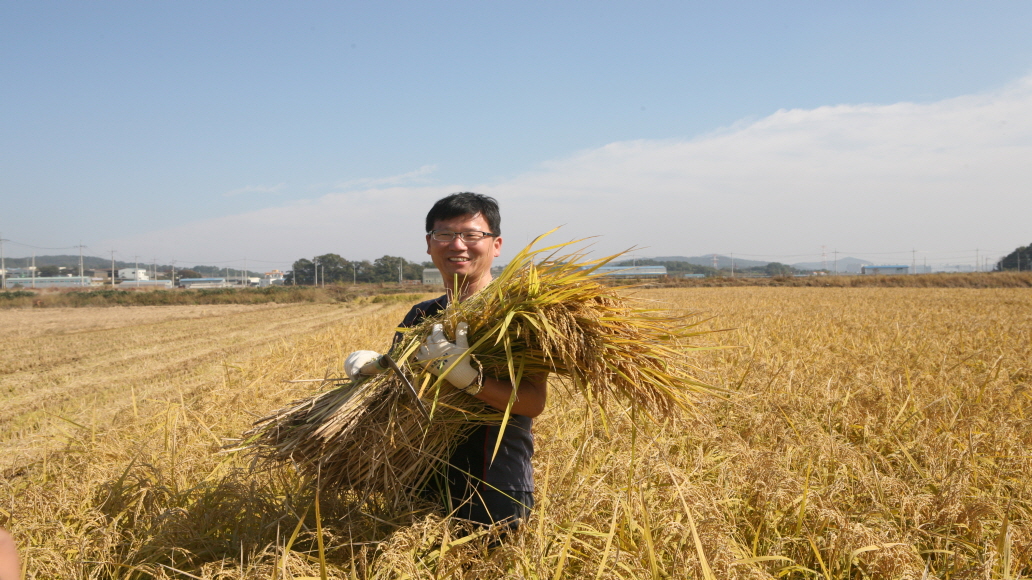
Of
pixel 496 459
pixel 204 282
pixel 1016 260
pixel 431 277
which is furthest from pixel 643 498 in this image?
pixel 204 282

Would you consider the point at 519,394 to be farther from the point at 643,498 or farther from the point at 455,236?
the point at 455,236

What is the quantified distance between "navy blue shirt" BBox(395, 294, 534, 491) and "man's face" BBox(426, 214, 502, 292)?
0.29m

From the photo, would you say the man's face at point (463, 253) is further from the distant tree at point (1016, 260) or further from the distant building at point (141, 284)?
the distant tree at point (1016, 260)

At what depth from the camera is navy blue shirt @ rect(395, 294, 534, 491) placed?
6.41 ft

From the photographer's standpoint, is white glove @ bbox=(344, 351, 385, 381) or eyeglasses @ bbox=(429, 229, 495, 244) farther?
eyeglasses @ bbox=(429, 229, 495, 244)

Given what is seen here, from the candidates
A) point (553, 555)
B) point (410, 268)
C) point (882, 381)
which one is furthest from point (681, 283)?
point (553, 555)

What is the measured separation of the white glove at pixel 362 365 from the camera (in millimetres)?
1747

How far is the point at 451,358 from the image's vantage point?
65.6 inches

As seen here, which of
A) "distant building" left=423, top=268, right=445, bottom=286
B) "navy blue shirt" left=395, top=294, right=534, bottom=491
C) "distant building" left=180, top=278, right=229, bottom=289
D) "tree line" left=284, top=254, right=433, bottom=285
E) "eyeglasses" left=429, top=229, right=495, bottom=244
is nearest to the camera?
"navy blue shirt" left=395, top=294, right=534, bottom=491

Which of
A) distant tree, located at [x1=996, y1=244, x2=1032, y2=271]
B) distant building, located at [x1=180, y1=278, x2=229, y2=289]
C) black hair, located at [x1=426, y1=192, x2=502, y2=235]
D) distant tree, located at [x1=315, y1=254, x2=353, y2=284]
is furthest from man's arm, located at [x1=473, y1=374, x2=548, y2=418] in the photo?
distant building, located at [x1=180, y1=278, x2=229, y2=289]

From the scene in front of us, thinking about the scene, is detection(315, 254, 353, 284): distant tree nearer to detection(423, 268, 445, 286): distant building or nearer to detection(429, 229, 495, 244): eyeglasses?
detection(423, 268, 445, 286): distant building

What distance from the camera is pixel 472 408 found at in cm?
187

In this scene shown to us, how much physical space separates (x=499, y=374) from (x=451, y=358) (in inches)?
8.3

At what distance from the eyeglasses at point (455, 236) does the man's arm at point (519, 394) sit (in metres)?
0.65
